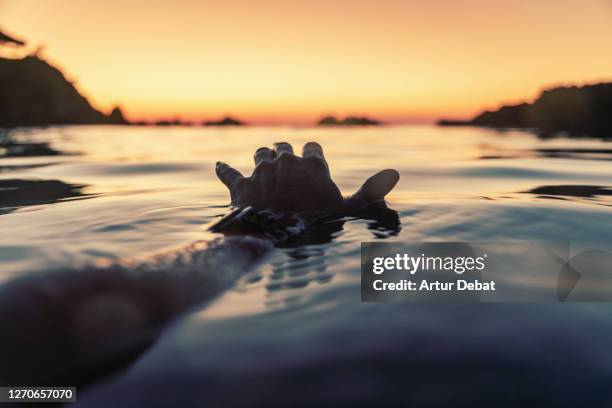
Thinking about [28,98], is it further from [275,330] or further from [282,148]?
[275,330]

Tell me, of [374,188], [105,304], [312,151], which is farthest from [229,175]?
[105,304]

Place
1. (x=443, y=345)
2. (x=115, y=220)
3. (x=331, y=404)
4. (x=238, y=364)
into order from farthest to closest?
1. (x=115, y=220)
2. (x=443, y=345)
3. (x=238, y=364)
4. (x=331, y=404)

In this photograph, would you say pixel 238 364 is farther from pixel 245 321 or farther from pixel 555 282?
pixel 555 282

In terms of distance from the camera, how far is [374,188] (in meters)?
4.74

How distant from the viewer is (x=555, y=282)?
2.75m

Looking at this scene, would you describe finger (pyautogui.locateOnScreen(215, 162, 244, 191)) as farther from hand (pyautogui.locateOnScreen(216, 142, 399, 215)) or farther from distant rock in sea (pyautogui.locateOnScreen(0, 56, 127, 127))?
distant rock in sea (pyautogui.locateOnScreen(0, 56, 127, 127))

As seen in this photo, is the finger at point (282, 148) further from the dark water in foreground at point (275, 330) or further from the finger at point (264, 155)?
the dark water in foreground at point (275, 330)

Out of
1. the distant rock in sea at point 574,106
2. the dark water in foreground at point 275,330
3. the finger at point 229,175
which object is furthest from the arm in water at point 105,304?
the distant rock in sea at point 574,106

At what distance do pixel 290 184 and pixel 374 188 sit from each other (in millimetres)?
1006

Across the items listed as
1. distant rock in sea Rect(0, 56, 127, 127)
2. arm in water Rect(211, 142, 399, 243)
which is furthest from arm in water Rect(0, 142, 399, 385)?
distant rock in sea Rect(0, 56, 127, 127)

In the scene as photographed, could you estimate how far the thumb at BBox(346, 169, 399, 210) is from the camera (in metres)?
4.58

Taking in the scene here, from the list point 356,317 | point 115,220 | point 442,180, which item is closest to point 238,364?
point 356,317

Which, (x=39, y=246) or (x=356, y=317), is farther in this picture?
(x=39, y=246)

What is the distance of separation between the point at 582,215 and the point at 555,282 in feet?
7.53
